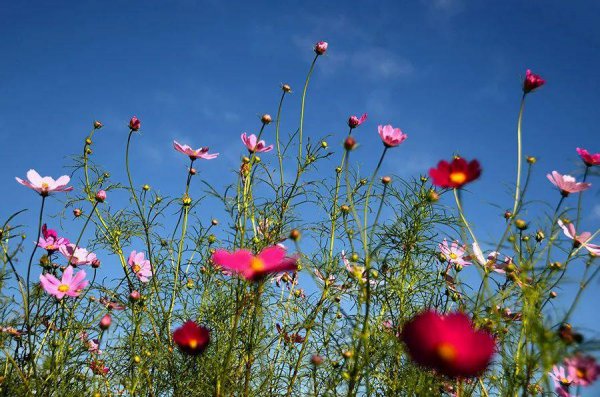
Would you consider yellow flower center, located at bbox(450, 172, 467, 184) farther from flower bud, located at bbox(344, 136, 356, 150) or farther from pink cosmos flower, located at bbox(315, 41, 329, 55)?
pink cosmos flower, located at bbox(315, 41, 329, 55)

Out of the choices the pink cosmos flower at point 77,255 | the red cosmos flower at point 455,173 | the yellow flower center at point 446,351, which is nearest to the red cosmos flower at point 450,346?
the yellow flower center at point 446,351

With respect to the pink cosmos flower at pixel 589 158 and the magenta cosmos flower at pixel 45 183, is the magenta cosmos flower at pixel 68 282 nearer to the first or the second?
the magenta cosmos flower at pixel 45 183

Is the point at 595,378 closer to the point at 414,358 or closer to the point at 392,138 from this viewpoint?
the point at 414,358

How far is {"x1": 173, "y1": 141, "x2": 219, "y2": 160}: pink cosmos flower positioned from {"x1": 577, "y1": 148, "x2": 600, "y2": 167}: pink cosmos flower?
135 centimetres

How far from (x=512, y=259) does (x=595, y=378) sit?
673 millimetres

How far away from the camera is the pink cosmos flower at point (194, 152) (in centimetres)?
195

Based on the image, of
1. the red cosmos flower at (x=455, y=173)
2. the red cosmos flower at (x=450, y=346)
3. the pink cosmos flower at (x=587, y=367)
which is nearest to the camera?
the red cosmos flower at (x=450, y=346)

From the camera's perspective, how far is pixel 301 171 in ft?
6.66

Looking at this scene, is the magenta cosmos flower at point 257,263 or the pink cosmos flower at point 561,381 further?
the pink cosmos flower at point 561,381

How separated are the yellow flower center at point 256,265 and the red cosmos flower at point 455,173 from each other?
39 centimetres

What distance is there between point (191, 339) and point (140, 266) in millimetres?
1118

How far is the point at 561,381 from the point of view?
63.8 inches

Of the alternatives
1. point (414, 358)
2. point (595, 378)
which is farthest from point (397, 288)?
point (414, 358)

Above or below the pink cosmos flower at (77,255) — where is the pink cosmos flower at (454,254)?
above
